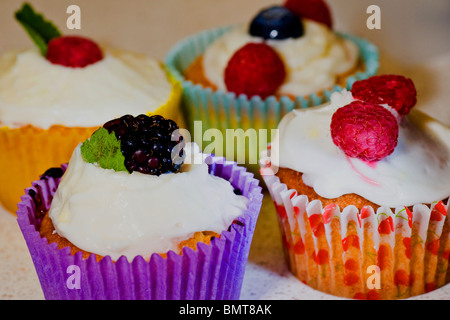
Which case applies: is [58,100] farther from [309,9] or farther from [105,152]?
[309,9]

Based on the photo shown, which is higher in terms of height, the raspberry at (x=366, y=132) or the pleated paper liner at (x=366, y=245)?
the raspberry at (x=366, y=132)

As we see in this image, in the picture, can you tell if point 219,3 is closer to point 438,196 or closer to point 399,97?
point 399,97

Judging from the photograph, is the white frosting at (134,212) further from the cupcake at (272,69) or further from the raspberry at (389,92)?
the cupcake at (272,69)

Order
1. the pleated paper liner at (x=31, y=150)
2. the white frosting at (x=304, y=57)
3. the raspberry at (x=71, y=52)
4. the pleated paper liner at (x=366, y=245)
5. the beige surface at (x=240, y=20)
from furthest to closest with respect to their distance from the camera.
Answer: the beige surface at (x=240, y=20), the white frosting at (x=304, y=57), the raspberry at (x=71, y=52), the pleated paper liner at (x=31, y=150), the pleated paper liner at (x=366, y=245)

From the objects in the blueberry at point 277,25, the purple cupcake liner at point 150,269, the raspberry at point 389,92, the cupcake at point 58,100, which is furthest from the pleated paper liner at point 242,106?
the purple cupcake liner at point 150,269

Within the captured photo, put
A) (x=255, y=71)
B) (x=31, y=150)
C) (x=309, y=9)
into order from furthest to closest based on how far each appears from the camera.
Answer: (x=309, y=9) → (x=255, y=71) → (x=31, y=150)

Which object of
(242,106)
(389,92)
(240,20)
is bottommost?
(240,20)

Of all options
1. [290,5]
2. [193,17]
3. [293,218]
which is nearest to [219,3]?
[193,17]

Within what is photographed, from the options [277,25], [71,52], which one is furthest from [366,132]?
[71,52]
